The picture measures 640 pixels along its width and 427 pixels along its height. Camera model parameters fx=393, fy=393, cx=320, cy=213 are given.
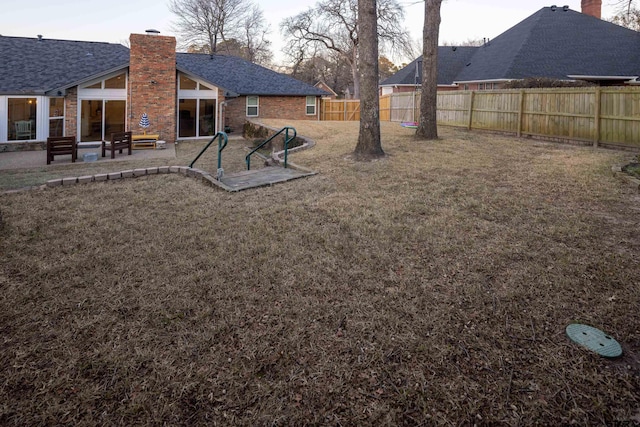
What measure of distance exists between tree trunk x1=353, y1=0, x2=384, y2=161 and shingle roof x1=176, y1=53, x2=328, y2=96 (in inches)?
595

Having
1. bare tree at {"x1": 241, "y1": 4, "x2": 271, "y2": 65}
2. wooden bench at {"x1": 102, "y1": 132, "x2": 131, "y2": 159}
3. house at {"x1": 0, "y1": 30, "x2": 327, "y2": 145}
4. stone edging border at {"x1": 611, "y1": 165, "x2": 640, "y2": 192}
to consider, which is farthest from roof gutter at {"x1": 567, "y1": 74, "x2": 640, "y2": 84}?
bare tree at {"x1": 241, "y1": 4, "x2": 271, "y2": 65}

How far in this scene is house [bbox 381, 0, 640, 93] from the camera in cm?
1972

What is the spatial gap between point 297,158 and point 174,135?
10.3 meters

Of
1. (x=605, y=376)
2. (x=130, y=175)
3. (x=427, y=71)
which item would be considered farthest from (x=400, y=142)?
(x=605, y=376)

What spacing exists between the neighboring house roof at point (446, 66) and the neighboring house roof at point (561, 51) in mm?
1549

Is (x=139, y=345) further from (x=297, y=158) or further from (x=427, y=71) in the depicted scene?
(x=427, y=71)

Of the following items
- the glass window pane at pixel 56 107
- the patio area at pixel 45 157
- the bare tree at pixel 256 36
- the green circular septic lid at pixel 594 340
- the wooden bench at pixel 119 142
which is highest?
the bare tree at pixel 256 36

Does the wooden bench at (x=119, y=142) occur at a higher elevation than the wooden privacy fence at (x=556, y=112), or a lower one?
lower

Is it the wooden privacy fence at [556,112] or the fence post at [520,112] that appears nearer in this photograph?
the wooden privacy fence at [556,112]

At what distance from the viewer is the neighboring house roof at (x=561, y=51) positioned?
1983 cm

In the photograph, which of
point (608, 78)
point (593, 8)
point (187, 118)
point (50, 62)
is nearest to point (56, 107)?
point (50, 62)

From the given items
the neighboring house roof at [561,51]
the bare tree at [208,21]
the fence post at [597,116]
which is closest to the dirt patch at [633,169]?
the fence post at [597,116]

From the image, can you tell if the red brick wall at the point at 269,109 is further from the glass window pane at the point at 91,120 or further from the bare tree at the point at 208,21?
the bare tree at the point at 208,21

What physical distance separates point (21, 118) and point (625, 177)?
1958 cm
